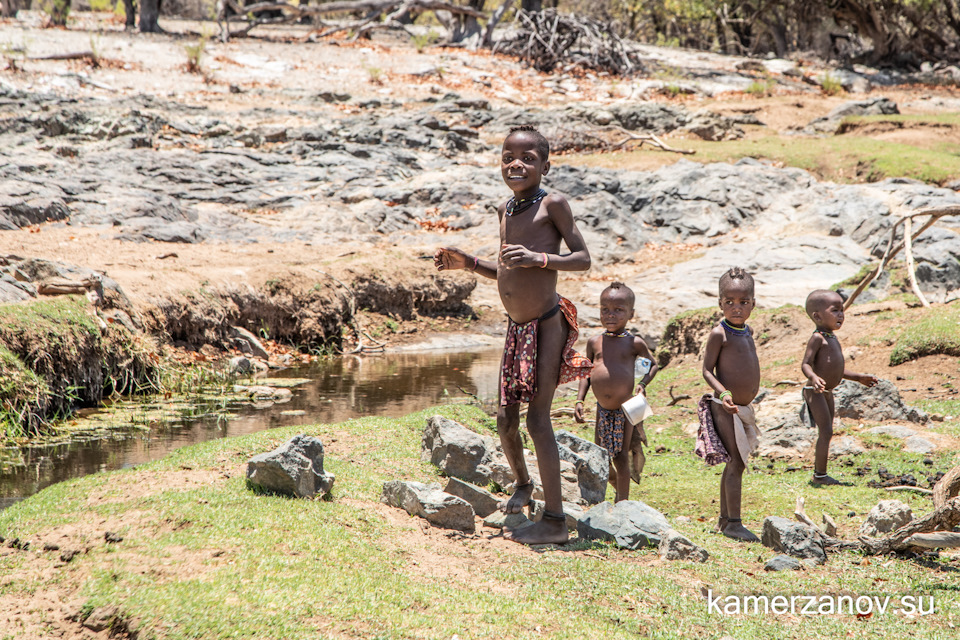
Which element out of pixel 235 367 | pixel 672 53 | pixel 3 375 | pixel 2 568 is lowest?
pixel 235 367

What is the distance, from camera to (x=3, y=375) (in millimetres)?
6996

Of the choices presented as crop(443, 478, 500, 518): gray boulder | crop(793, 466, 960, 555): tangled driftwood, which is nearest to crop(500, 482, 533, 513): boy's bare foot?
crop(443, 478, 500, 518): gray boulder

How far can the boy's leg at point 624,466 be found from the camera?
206 inches

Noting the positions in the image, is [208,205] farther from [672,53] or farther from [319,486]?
[672,53]

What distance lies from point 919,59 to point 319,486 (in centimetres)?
3964

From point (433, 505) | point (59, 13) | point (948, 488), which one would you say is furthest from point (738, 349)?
point (59, 13)

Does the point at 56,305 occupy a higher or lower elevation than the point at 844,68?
lower

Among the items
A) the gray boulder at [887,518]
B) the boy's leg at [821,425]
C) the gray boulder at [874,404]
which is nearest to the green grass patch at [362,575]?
the gray boulder at [887,518]

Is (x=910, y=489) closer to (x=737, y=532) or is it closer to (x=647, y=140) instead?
(x=737, y=532)

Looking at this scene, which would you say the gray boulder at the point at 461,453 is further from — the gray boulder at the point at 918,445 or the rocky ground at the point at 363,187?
the rocky ground at the point at 363,187

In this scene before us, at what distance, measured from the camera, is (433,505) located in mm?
4359

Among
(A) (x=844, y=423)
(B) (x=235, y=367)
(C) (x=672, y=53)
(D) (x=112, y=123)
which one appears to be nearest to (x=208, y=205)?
(D) (x=112, y=123)

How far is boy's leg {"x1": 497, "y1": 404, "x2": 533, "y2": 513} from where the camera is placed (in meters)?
4.29

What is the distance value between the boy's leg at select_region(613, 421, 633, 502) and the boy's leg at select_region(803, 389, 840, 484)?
5.52 ft
